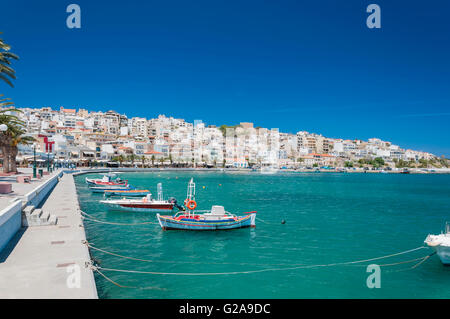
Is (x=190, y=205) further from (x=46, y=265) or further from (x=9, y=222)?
(x=46, y=265)

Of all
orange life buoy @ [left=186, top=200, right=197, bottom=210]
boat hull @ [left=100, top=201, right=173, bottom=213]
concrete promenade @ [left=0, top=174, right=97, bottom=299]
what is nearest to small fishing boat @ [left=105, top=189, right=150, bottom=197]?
boat hull @ [left=100, top=201, right=173, bottom=213]

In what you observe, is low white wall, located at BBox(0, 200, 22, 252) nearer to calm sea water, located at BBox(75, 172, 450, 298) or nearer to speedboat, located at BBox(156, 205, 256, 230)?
calm sea water, located at BBox(75, 172, 450, 298)

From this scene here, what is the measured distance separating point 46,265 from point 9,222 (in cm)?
435

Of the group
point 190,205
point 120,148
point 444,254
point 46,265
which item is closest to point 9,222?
point 46,265

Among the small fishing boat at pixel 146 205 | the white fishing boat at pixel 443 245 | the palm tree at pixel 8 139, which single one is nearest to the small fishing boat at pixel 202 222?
the small fishing boat at pixel 146 205

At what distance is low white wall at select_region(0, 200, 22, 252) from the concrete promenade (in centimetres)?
26

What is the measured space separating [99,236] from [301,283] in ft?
44.8

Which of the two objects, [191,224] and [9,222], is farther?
[191,224]

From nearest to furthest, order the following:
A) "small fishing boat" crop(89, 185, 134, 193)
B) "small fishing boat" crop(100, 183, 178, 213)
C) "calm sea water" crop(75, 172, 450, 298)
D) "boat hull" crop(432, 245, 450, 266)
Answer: "calm sea water" crop(75, 172, 450, 298) < "boat hull" crop(432, 245, 450, 266) < "small fishing boat" crop(100, 183, 178, 213) < "small fishing boat" crop(89, 185, 134, 193)

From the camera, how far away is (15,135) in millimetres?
42719

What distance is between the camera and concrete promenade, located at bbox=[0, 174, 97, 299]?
8.69m

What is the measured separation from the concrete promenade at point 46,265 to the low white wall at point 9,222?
26 centimetres

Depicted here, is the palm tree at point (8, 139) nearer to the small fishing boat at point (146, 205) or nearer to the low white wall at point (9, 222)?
the small fishing boat at point (146, 205)

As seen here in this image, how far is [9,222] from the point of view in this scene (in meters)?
13.5
